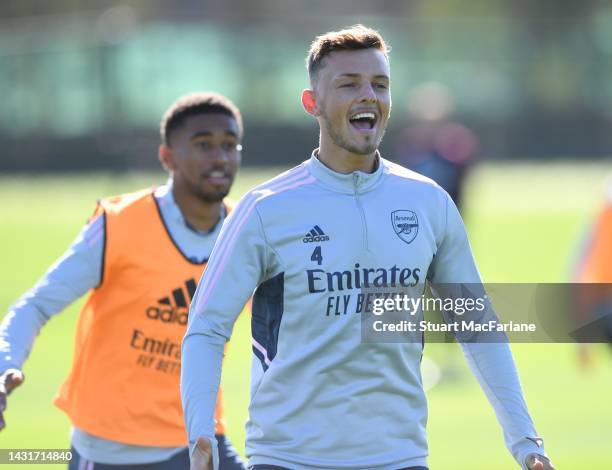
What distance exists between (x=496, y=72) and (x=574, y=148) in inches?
122

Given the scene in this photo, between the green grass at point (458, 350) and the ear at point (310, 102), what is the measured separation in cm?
473

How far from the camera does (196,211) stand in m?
6.08

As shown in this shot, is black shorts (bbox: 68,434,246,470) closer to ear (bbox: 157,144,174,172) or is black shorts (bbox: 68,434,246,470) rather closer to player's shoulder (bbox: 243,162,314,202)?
ear (bbox: 157,144,174,172)

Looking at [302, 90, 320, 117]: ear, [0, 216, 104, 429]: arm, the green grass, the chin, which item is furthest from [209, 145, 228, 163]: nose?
the green grass

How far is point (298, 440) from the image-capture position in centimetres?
431

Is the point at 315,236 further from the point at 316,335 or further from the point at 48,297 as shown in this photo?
the point at 48,297

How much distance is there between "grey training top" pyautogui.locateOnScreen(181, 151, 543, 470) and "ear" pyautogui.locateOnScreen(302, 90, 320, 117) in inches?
9.8

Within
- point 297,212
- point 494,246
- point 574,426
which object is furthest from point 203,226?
point 494,246

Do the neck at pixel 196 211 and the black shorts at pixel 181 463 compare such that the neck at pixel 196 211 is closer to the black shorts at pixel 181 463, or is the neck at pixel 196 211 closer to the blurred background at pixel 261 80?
the black shorts at pixel 181 463

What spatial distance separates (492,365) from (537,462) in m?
0.37

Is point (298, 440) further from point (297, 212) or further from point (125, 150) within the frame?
point (125, 150)

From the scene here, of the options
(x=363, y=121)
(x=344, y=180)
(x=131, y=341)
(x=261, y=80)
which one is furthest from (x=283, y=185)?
(x=261, y=80)

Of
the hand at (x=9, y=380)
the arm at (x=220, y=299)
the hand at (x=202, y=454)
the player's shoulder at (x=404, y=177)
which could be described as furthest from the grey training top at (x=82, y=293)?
the player's shoulder at (x=404, y=177)

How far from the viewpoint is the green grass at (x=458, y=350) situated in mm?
10570
